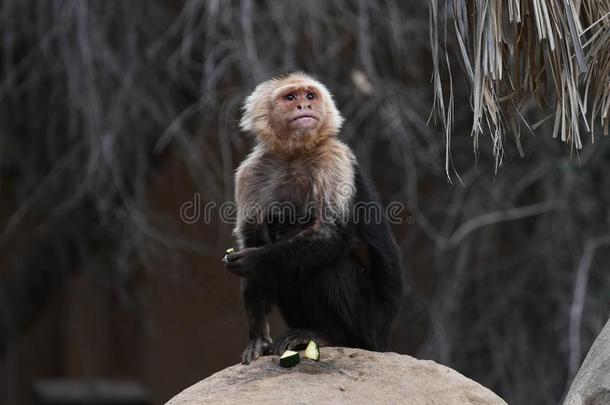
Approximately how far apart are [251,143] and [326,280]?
9.76 feet

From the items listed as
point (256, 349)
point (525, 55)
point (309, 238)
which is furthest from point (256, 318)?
point (525, 55)

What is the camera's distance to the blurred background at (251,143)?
6184mm

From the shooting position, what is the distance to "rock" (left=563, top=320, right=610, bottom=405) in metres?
3.60

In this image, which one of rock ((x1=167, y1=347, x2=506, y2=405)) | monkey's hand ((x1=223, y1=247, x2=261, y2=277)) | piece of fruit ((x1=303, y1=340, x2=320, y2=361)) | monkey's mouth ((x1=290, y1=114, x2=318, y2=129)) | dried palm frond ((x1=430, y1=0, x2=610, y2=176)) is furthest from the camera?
monkey's mouth ((x1=290, y1=114, x2=318, y2=129))

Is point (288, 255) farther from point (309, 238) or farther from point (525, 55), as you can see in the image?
point (525, 55)

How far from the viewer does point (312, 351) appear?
3.87 meters

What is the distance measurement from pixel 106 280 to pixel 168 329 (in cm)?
112

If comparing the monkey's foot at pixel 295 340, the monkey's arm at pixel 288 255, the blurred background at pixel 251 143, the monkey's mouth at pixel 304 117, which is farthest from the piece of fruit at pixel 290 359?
the blurred background at pixel 251 143

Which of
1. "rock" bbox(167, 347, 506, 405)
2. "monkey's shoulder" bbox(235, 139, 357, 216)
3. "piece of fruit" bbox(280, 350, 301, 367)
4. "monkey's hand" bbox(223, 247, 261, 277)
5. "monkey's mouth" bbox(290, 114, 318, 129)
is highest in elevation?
"monkey's mouth" bbox(290, 114, 318, 129)

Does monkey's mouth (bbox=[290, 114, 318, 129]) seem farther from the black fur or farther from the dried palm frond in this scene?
the dried palm frond

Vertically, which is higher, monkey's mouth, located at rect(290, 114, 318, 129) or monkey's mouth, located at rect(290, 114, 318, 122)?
monkey's mouth, located at rect(290, 114, 318, 122)

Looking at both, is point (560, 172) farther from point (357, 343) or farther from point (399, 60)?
point (357, 343)

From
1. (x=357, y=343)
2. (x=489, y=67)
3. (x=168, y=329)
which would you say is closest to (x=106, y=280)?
(x=168, y=329)

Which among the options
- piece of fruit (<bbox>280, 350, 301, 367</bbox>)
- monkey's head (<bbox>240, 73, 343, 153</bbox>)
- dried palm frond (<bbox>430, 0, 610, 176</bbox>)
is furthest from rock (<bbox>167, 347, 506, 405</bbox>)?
monkey's head (<bbox>240, 73, 343, 153</bbox>)
